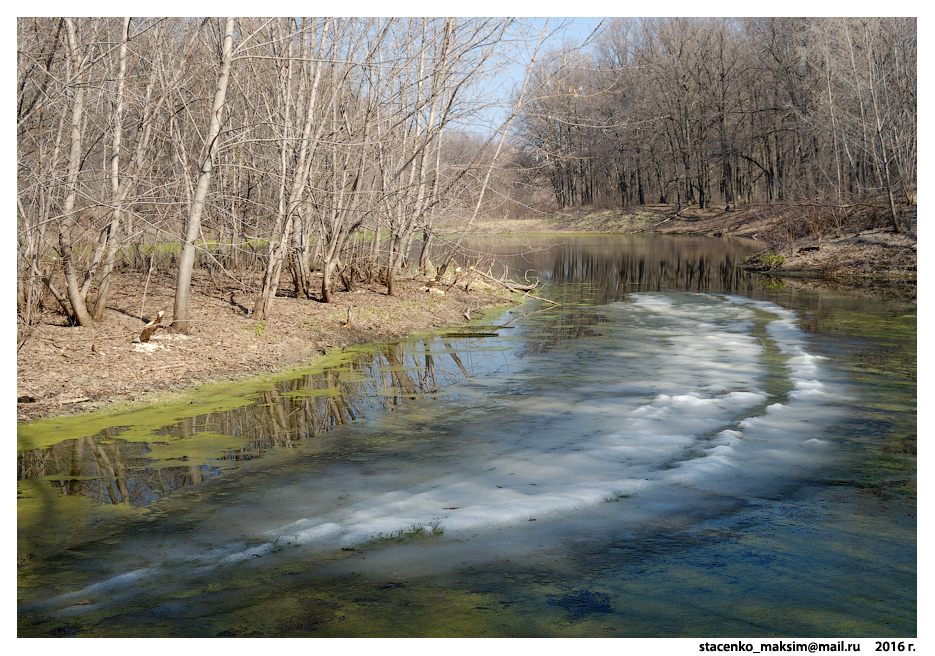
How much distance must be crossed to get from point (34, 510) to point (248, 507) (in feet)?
5.26

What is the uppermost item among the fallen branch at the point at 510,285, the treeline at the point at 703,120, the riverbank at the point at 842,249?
the treeline at the point at 703,120

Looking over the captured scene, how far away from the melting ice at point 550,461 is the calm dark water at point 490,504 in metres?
0.03

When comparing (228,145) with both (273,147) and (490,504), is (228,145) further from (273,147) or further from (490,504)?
(490,504)

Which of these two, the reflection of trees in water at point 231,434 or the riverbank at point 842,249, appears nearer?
the reflection of trees in water at point 231,434

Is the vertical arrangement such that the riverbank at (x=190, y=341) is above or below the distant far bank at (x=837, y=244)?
below

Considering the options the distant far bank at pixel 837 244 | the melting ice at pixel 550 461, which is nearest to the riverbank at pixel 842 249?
the distant far bank at pixel 837 244

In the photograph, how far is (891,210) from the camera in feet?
80.8

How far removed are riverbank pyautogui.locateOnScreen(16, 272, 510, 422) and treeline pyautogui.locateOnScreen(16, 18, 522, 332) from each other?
44 centimetres

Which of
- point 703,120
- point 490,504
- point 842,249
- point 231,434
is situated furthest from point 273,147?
point 703,120

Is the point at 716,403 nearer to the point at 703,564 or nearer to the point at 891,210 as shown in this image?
the point at 703,564

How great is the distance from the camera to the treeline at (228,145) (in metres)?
9.60

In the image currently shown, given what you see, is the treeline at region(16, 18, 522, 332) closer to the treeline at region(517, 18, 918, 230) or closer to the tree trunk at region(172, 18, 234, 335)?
the tree trunk at region(172, 18, 234, 335)

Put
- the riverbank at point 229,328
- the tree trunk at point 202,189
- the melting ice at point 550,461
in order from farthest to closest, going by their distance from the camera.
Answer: the tree trunk at point 202,189, the riverbank at point 229,328, the melting ice at point 550,461

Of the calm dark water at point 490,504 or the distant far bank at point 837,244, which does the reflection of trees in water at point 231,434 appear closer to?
the calm dark water at point 490,504
